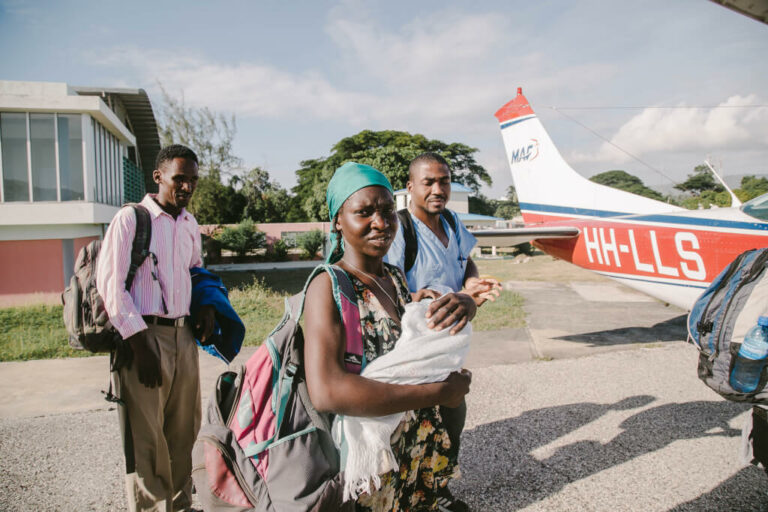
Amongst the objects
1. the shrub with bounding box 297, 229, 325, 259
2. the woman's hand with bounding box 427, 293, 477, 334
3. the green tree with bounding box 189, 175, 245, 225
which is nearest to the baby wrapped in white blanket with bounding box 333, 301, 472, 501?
the woman's hand with bounding box 427, 293, 477, 334

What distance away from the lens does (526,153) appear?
857 centimetres

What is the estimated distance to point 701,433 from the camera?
3.40 metres

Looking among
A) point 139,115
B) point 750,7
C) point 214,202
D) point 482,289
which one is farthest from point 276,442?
point 214,202

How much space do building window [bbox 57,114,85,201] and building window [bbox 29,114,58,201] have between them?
0.14m

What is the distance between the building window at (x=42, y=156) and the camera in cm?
909

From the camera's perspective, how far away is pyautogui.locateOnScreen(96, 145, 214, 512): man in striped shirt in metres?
2.06

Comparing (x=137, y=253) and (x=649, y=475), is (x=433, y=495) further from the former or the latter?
(x=649, y=475)

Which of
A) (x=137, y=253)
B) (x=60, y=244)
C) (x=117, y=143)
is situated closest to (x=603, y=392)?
(x=137, y=253)

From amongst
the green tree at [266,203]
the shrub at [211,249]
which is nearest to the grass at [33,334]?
the shrub at [211,249]

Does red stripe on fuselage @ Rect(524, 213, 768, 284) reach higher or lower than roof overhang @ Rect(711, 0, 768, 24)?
lower

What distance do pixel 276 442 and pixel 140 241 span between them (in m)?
1.50

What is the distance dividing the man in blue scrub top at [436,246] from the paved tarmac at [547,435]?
2.13 feet

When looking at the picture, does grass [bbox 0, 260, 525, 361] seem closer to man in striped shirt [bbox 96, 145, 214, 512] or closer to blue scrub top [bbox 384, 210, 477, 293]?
man in striped shirt [bbox 96, 145, 214, 512]

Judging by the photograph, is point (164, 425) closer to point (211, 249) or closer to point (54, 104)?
point (54, 104)
